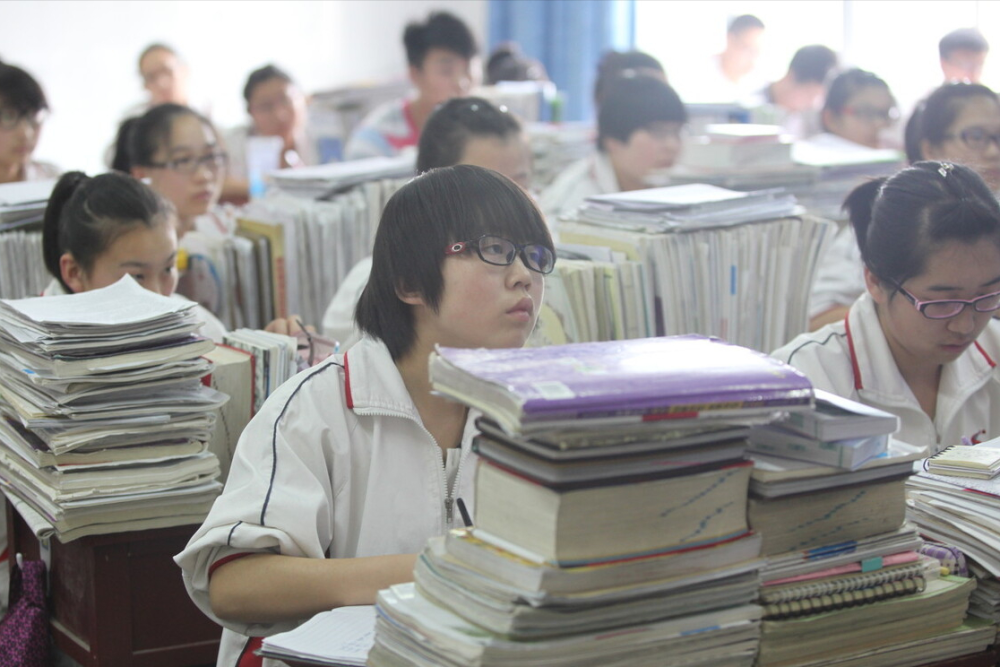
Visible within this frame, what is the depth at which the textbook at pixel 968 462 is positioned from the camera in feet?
4.63

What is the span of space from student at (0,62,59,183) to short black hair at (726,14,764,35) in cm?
426

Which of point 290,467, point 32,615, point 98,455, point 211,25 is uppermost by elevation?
point 211,25

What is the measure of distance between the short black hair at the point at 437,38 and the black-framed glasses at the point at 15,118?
190 cm

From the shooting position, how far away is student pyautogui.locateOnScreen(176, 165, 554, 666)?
54.0 inches

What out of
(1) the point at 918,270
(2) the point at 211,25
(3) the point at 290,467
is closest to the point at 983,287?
(1) the point at 918,270

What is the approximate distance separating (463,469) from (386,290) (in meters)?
0.26

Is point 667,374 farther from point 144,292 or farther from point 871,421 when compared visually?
point 144,292

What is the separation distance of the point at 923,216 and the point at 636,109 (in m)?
2.08

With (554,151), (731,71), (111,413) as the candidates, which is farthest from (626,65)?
→ (111,413)

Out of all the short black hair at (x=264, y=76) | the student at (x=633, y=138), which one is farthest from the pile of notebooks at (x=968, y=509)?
the short black hair at (x=264, y=76)

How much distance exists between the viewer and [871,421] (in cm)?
112

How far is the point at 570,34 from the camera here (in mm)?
7566

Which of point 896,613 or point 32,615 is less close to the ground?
point 896,613

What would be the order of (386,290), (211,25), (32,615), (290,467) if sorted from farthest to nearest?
(211,25), (32,615), (386,290), (290,467)
